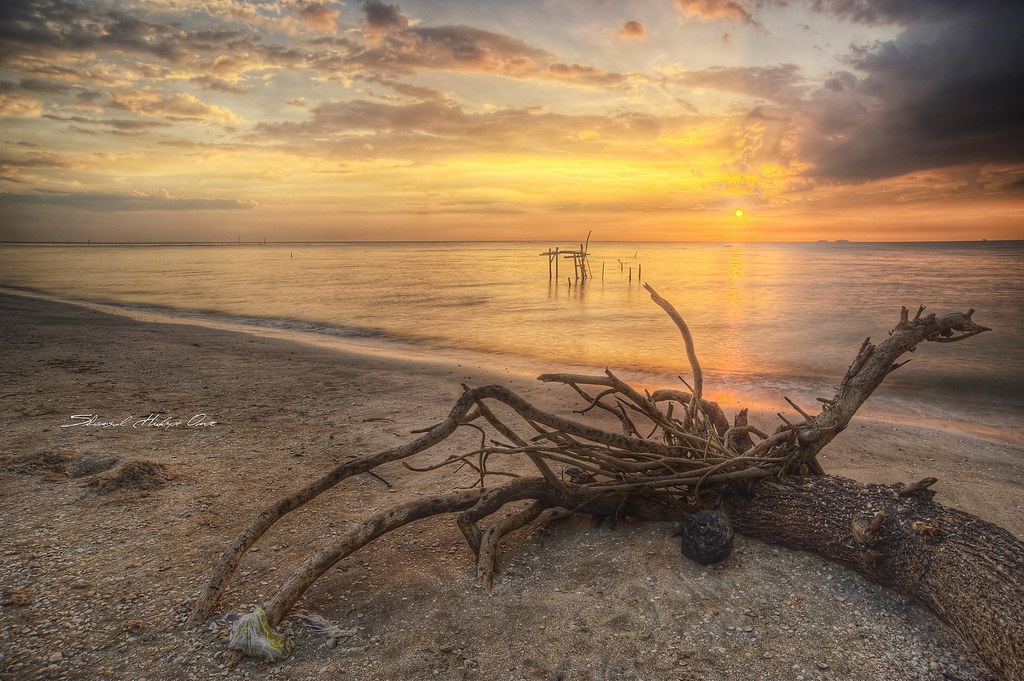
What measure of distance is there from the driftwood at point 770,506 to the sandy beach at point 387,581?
0.59ft

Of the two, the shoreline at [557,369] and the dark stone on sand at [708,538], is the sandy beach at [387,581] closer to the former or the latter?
the dark stone on sand at [708,538]

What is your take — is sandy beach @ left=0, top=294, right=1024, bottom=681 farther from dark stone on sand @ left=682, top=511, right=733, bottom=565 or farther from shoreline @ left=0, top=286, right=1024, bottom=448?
shoreline @ left=0, top=286, right=1024, bottom=448

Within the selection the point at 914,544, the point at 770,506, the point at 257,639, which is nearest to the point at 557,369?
the point at 770,506

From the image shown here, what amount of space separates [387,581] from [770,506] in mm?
2542

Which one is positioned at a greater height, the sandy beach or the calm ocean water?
the sandy beach

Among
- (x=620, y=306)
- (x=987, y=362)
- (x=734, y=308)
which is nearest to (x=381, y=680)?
(x=987, y=362)

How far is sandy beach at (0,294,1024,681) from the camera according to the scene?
262 centimetres

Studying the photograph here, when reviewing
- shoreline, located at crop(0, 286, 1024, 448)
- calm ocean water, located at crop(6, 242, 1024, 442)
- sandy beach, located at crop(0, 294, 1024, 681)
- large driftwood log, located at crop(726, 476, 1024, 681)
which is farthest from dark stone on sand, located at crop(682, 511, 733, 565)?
calm ocean water, located at crop(6, 242, 1024, 442)

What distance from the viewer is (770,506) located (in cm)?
350

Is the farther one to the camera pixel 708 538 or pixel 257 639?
pixel 708 538

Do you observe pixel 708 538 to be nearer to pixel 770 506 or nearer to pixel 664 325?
pixel 770 506

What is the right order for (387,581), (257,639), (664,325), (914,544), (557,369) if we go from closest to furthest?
(257,639), (914,544), (387,581), (557,369), (664,325)

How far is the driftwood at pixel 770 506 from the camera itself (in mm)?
2652

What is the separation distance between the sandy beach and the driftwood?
0.59ft
